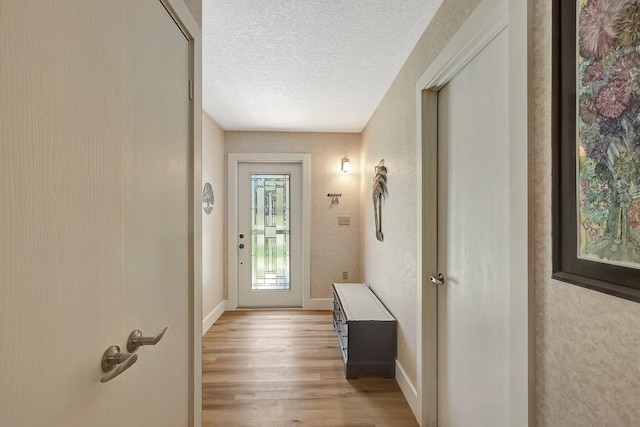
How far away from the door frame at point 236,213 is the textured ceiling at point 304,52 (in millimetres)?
811

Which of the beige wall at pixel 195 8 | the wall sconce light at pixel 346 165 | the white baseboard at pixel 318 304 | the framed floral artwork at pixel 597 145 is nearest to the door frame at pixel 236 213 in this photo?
the white baseboard at pixel 318 304

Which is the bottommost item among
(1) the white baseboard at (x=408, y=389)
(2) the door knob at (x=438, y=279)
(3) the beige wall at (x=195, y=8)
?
(1) the white baseboard at (x=408, y=389)

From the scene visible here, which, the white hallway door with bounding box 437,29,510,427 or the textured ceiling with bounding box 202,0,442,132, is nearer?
the white hallway door with bounding box 437,29,510,427

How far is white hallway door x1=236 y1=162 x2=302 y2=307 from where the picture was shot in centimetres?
435

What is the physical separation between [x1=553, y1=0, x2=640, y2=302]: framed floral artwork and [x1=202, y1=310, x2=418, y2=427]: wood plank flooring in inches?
68.4

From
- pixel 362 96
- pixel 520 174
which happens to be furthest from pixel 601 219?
pixel 362 96

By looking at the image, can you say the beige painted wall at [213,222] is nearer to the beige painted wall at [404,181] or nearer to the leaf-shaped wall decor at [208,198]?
the leaf-shaped wall decor at [208,198]

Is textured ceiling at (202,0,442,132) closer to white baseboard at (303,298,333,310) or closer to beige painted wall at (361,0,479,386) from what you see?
beige painted wall at (361,0,479,386)
